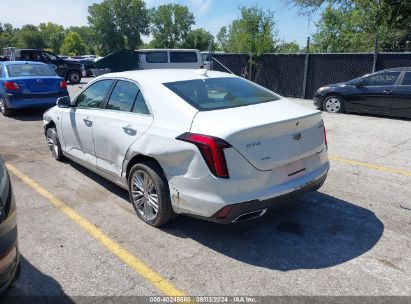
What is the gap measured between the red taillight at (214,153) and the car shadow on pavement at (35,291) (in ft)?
4.93

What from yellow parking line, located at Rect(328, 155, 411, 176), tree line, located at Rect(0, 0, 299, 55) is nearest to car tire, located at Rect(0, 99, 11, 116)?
yellow parking line, located at Rect(328, 155, 411, 176)

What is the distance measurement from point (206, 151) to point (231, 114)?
0.55m

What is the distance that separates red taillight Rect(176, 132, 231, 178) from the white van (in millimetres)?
15542

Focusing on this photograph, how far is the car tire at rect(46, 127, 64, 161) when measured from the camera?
19.9 feet

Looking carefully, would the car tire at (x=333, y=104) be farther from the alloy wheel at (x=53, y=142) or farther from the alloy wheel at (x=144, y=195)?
the alloy wheel at (x=144, y=195)

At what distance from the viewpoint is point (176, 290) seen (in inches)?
115

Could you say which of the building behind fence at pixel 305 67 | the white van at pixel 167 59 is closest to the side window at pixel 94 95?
the building behind fence at pixel 305 67

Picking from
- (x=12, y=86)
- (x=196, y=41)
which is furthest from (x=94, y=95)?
(x=196, y=41)

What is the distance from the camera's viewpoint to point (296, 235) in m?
3.74

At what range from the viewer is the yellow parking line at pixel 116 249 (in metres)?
2.98

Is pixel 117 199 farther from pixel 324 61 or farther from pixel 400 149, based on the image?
pixel 324 61

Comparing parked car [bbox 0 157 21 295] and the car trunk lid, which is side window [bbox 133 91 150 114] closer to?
the car trunk lid

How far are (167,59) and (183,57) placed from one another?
0.84 metres

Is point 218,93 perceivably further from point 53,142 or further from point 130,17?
point 130,17
